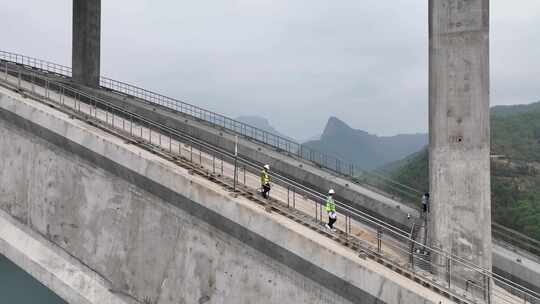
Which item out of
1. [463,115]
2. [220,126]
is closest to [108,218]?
[463,115]

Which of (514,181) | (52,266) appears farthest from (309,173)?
(514,181)

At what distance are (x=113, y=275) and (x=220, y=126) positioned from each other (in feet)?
41.5

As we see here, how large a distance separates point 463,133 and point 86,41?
2424 centimetres

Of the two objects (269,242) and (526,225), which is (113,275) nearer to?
(269,242)

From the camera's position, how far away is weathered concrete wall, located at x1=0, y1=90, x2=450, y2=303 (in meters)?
9.16

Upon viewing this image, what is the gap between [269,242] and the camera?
9.60m

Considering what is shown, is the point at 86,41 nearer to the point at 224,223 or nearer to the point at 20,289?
the point at 20,289

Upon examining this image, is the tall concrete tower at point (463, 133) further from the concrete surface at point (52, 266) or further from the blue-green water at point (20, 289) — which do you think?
the blue-green water at point (20, 289)

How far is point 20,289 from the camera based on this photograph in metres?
19.4

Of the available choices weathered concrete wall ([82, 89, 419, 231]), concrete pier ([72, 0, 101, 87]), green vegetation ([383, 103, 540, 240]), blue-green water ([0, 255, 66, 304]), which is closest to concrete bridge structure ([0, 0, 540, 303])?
weathered concrete wall ([82, 89, 419, 231])

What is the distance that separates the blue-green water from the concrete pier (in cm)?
1226

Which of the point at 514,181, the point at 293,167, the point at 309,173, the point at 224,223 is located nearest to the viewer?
the point at 224,223

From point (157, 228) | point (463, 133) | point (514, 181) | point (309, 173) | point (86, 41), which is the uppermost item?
point (86, 41)

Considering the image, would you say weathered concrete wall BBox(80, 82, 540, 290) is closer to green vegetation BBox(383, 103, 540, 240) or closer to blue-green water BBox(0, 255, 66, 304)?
green vegetation BBox(383, 103, 540, 240)
